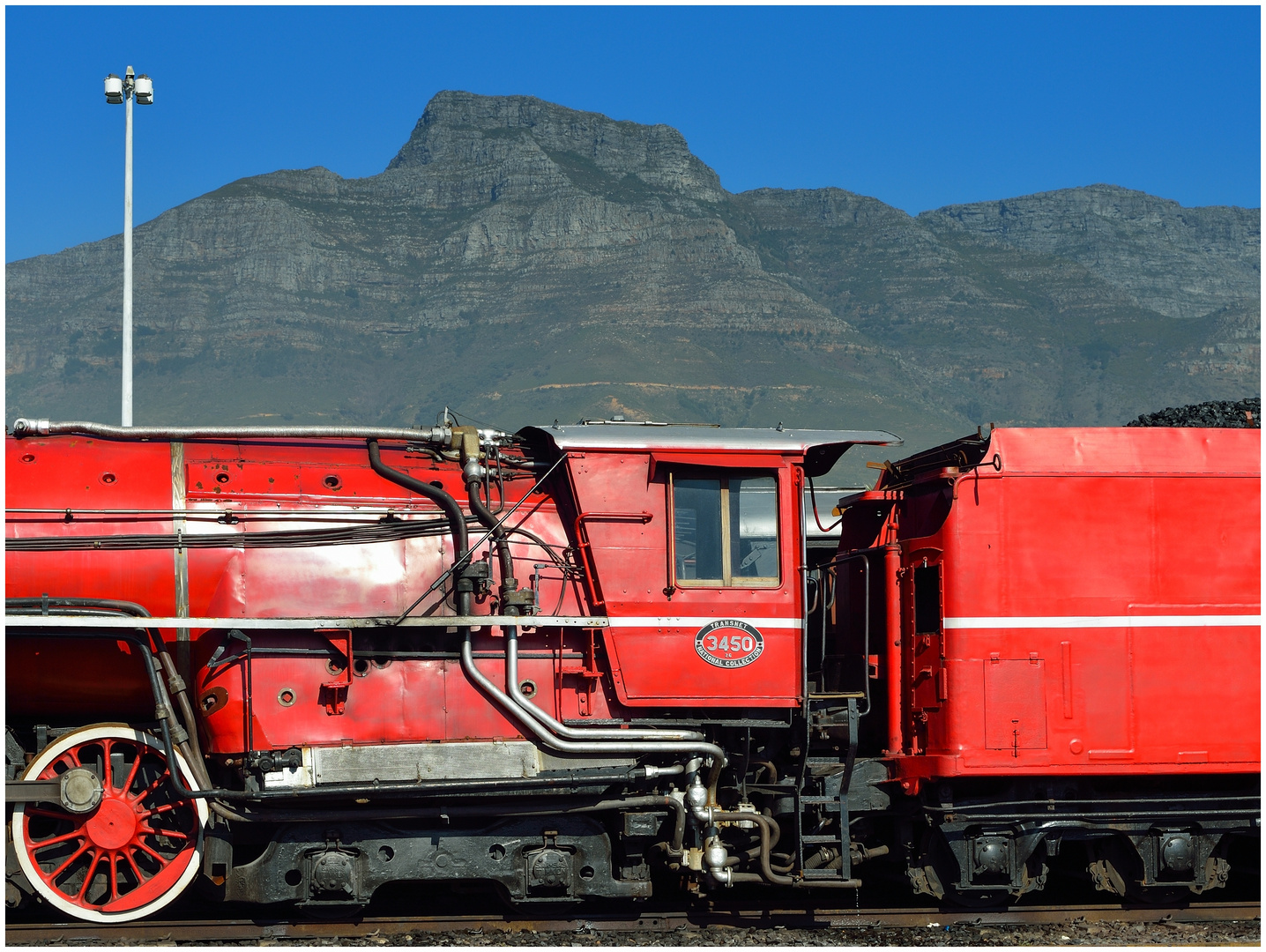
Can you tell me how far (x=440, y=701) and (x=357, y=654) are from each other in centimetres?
78

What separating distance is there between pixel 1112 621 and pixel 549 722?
4.72 m

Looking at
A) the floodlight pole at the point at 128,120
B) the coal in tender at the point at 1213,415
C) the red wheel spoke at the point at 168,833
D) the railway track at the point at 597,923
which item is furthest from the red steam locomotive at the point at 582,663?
the floodlight pole at the point at 128,120

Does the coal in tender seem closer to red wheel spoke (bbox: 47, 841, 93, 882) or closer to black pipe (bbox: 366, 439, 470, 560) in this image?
black pipe (bbox: 366, 439, 470, 560)

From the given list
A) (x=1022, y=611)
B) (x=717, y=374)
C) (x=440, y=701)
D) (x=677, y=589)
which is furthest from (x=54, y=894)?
(x=717, y=374)

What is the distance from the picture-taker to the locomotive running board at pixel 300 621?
925cm

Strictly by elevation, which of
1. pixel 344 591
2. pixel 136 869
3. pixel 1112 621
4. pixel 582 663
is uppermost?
pixel 344 591

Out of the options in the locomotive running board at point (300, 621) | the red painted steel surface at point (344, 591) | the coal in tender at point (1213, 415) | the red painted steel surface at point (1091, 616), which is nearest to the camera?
the locomotive running board at point (300, 621)

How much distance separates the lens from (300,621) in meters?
9.46

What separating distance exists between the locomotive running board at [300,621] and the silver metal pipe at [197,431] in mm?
1543

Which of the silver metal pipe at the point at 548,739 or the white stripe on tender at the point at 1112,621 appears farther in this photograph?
the white stripe on tender at the point at 1112,621

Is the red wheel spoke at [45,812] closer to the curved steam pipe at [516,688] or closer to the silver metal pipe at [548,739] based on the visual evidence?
the silver metal pipe at [548,739]

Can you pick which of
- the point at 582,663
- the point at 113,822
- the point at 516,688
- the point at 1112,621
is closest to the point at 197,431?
the point at 113,822

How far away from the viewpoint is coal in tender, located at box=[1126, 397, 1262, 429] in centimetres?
1292

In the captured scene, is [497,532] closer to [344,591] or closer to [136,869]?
[344,591]
